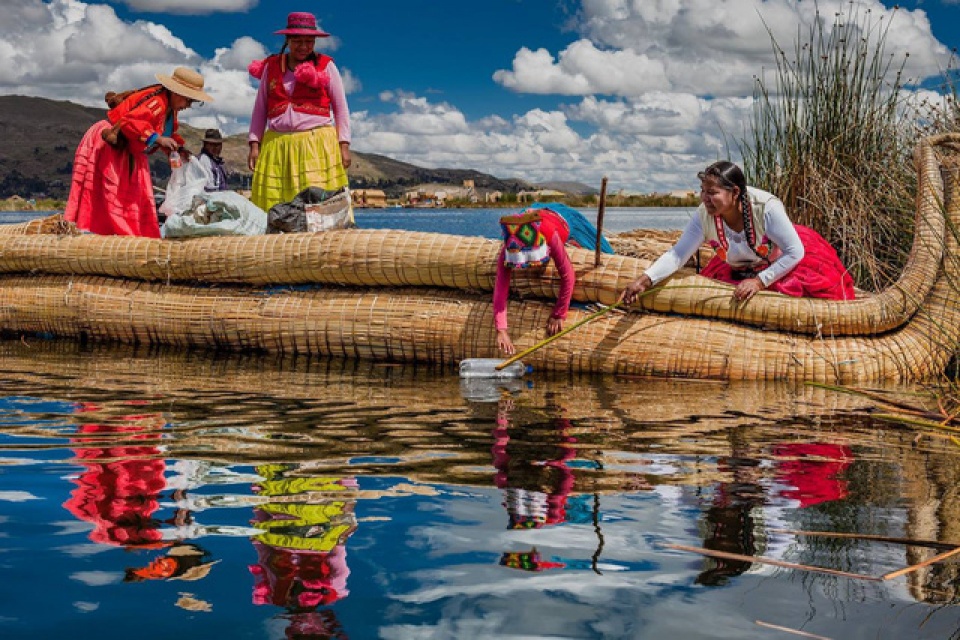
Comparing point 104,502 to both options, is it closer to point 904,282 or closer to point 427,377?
point 427,377

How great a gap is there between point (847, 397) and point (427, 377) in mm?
2405

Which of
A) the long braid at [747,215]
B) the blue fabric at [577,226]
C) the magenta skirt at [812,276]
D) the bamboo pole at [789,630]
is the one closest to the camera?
the bamboo pole at [789,630]

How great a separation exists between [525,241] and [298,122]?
114 inches

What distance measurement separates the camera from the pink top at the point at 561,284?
6.36 m

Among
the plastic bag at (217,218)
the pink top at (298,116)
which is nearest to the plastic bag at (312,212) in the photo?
the plastic bag at (217,218)

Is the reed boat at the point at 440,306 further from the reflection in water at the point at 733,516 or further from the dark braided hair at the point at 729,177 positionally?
the reflection in water at the point at 733,516

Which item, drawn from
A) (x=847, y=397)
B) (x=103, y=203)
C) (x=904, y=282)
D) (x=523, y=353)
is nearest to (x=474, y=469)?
(x=523, y=353)

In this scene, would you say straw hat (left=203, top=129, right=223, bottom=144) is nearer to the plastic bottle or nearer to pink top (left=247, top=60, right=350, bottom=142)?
pink top (left=247, top=60, right=350, bottom=142)

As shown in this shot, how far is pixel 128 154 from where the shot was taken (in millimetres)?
8719

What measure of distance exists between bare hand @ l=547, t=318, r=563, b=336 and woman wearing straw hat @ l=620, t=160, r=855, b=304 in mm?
431

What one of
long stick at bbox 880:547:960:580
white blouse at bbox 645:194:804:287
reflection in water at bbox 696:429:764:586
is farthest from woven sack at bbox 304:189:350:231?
long stick at bbox 880:547:960:580

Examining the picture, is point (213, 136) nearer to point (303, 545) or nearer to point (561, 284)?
point (561, 284)

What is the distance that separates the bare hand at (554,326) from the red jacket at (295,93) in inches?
119

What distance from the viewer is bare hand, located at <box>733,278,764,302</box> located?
626 cm
